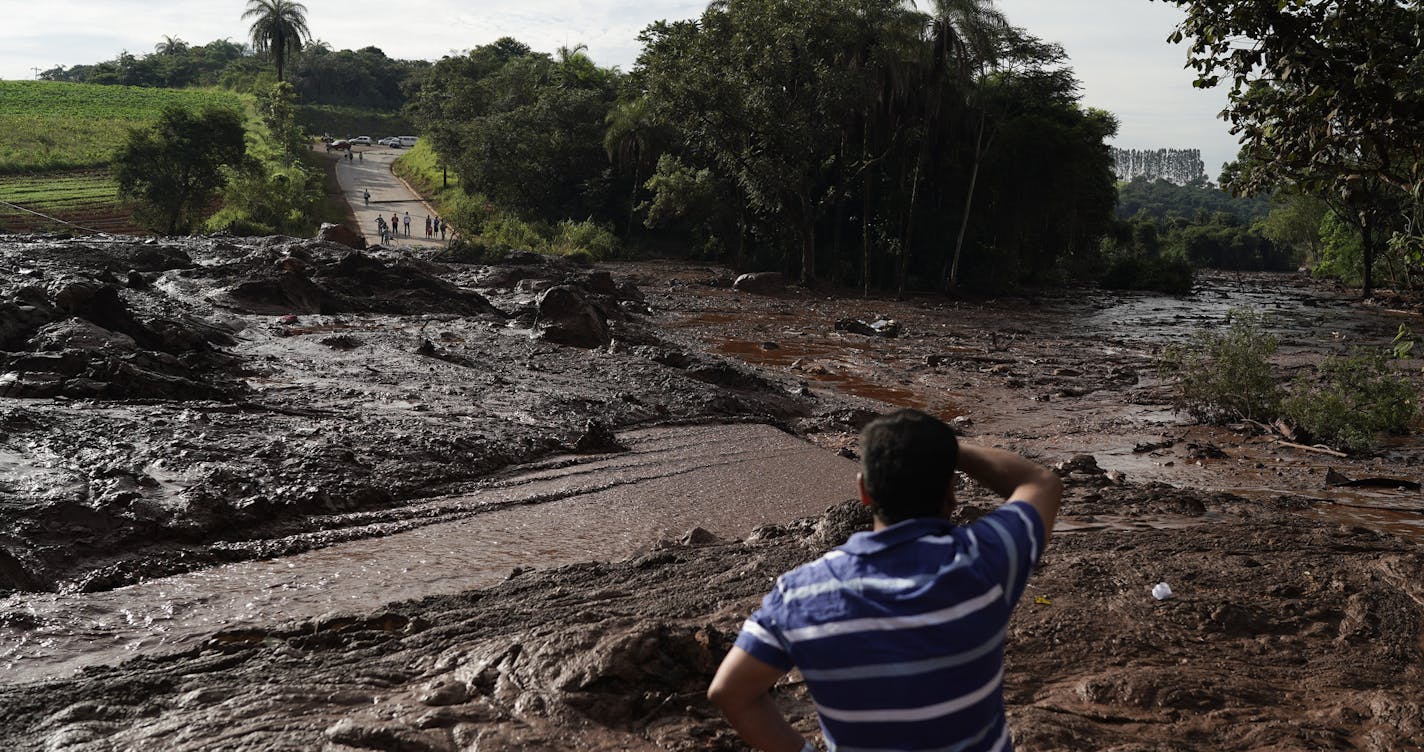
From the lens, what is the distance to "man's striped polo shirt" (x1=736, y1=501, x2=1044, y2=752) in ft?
6.22

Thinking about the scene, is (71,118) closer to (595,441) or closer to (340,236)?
(340,236)

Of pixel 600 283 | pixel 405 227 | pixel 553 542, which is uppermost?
pixel 405 227

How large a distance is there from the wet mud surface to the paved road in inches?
978

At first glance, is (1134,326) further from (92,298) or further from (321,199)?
(321,199)

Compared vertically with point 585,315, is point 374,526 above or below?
below

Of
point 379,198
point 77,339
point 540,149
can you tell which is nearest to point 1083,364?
point 77,339

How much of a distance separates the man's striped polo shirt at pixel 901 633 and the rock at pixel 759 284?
30.4 metres

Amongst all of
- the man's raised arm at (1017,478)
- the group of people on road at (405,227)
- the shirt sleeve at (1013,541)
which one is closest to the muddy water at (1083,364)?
the man's raised arm at (1017,478)

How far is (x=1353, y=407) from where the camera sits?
468 inches

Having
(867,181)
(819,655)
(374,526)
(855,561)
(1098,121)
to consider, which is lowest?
(374,526)

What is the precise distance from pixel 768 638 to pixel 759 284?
101 feet

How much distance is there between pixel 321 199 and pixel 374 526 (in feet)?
134

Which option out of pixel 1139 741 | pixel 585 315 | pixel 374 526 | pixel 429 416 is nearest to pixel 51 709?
pixel 374 526

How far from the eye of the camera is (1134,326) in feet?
95.4
